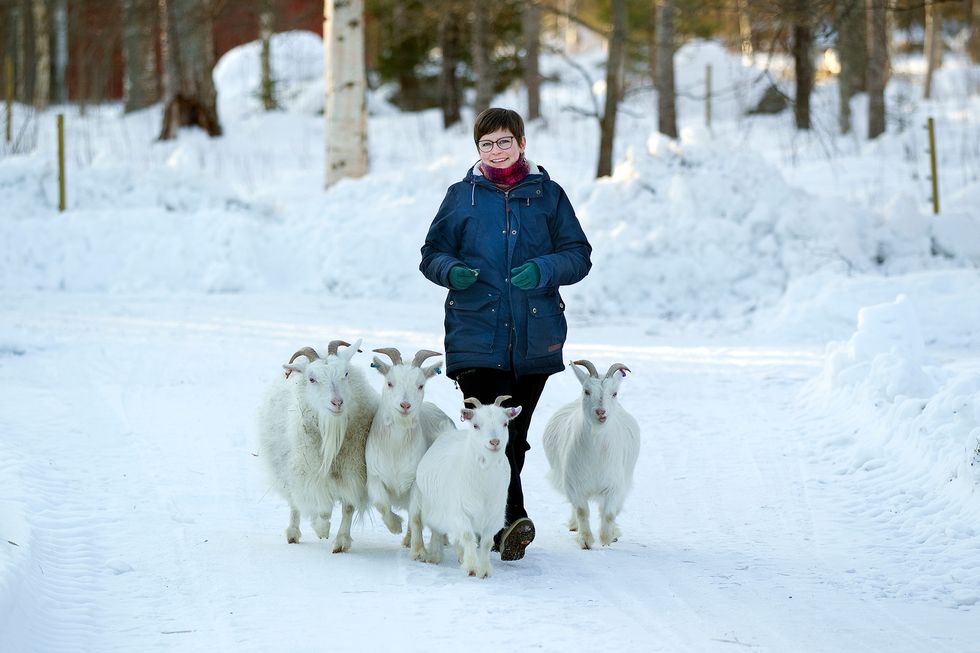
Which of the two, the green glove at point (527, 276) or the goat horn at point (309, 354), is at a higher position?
the green glove at point (527, 276)

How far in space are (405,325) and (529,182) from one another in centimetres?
663

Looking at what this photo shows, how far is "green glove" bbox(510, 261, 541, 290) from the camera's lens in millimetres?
5879

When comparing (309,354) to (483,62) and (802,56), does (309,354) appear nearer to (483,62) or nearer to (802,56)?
(802,56)

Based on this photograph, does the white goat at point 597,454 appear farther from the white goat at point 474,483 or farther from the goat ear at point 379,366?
the goat ear at point 379,366

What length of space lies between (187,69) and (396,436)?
60.5ft

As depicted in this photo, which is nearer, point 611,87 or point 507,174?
point 507,174

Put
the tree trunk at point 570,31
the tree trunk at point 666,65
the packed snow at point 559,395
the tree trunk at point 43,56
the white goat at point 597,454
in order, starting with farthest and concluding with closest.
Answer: the tree trunk at point 570,31, the tree trunk at point 43,56, the tree trunk at point 666,65, the white goat at point 597,454, the packed snow at point 559,395

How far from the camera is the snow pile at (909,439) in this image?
6.49 meters

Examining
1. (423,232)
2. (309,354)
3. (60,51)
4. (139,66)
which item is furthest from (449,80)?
(309,354)

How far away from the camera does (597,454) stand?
660 cm

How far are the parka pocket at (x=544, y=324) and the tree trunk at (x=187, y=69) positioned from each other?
17457 millimetres

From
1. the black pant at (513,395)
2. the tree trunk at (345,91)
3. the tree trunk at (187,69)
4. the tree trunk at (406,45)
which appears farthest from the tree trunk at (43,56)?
the black pant at (513,395)

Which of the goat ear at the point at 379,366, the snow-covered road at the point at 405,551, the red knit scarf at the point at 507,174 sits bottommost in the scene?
the snow-covered road at the point at 405,551

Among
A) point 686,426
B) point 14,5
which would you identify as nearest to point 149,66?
point 14,5
